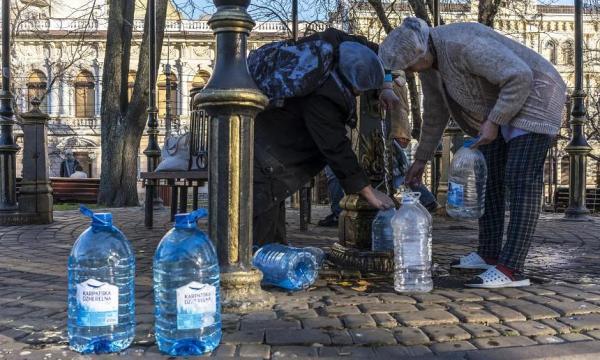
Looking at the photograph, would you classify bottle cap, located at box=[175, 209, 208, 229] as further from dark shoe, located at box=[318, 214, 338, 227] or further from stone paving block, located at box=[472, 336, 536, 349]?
dark shoe, located at box=[318, 214, 338, 227]

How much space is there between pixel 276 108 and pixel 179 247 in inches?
61.7

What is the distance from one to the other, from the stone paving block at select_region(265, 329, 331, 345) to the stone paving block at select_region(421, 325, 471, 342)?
455 millimetres

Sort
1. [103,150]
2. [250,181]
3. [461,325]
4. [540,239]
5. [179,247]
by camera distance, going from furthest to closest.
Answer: [103,150]
[540,239]
[250,181]
[461,325]
[179,247]

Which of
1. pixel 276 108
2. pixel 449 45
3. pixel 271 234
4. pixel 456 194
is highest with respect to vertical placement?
pixel 449 45

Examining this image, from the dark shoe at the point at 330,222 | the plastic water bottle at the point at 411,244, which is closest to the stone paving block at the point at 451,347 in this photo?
the plastic water bottle at the point at 411,244

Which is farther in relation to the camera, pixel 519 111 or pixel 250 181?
pixel 519 111

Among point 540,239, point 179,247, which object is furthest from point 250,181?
point 540,239

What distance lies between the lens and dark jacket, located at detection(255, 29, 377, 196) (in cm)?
376

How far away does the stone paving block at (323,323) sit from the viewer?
2.82 m

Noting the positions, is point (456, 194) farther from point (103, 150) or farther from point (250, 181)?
point (103, 150)

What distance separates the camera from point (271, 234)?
14.1 ft

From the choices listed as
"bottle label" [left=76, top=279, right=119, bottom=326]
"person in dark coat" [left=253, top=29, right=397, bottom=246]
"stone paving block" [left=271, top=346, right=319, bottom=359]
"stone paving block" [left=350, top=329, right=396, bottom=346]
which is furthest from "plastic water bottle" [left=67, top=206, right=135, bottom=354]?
"person in dark coat" [left=253, top=29, right=397, bottom=246]

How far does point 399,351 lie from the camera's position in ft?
8.19

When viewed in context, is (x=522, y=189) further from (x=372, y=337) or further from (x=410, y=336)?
(x=372, y=337)
